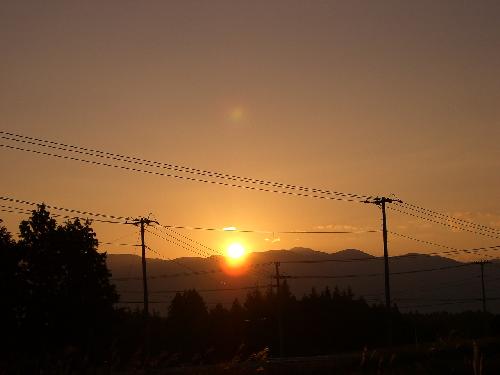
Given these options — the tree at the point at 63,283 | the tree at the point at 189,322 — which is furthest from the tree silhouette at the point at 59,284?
the tree at the point at 189,322

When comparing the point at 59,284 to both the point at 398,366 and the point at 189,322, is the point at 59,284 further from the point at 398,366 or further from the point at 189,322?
the point at 398,366

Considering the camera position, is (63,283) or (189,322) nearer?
(63,283)

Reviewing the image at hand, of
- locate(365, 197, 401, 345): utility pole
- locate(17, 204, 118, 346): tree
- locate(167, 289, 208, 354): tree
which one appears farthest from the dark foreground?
locate(167, 289, 208, 354): tree

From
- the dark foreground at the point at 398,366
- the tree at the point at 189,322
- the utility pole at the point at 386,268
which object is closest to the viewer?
the dark foreground at the point at 398,366

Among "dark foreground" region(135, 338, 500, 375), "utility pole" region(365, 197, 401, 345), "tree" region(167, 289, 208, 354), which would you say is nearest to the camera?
"dark foreground" region(135, 338, 500, 375)

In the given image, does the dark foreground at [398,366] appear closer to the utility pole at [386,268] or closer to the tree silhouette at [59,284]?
the utility pole at [386,268]

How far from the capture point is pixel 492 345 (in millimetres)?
23953

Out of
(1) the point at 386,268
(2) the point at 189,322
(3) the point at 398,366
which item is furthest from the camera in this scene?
(2) the point at 189,322

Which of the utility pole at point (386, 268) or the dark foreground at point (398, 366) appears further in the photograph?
the utility pole at point (386, 268)

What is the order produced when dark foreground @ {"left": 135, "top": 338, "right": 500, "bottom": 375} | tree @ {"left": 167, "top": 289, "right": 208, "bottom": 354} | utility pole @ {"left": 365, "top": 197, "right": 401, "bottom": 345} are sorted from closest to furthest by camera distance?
dark foreground @ {"left": 135, "top": 338, "right": 500, "bottom": 375}, utility pole @ {"left": 365, "top": 197, "right": 401, "bottom": 345}, tree @ {"left": 167, "top": 289, "right": 208, "bottom": 354}

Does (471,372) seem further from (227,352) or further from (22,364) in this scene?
(227,352)

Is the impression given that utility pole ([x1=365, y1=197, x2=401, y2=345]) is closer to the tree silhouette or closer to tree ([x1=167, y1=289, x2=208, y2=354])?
the tree silhouette

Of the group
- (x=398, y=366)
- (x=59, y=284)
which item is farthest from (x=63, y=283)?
(x=398, y=366)

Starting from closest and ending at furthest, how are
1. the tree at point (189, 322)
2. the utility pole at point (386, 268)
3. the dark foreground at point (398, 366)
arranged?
the dark foreground at point (398, 366)
the utility pole at point (386, 268)
the tree at point (189, 322)
